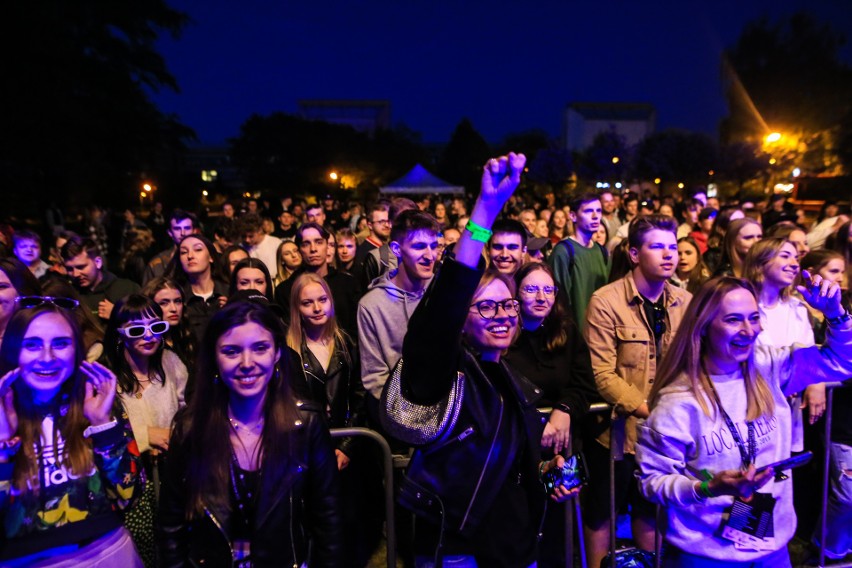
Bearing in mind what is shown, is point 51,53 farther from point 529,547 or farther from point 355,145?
point 355,145

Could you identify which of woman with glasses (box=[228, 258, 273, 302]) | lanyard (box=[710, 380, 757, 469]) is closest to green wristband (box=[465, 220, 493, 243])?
lanyard (box=[710, 380, 757, 469])

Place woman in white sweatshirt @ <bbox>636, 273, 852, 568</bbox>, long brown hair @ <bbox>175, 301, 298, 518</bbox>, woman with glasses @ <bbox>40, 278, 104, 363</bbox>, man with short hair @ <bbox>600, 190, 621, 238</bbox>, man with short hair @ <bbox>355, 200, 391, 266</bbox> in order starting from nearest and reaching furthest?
1. long brown hair @ <bbox>175, 301, 298, 518</bbox>
2. woman in white sweatshirt @ <bbox>636, 273, 852, 568</bbox>
3. woman with glasses @ <bbox>40, 278, 104, 363</bbox>
4. man with short hair @ <bbox>355, 200, 391, 266</bbox>
5. man with short hair @ <bbox>600, 190, 621, 238</bbox>

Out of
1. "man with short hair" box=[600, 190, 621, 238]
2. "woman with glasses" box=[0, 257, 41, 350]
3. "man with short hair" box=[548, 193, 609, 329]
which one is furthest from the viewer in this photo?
"man with short hair" box=[600, 190, 621, 238]

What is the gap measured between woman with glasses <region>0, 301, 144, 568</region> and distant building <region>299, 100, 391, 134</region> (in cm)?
9246

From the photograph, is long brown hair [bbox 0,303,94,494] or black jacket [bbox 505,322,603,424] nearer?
long brown hair [bbox 0,303,94,494]

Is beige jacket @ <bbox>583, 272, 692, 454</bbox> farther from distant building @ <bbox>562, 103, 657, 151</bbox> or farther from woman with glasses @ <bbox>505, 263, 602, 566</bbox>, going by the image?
distant building @ <bbox>562, 103, 657, 151</bbox>

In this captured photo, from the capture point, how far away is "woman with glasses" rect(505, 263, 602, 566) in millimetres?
3354

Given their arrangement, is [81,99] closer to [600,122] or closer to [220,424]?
[220,424]

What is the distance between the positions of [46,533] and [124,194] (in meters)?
25.7

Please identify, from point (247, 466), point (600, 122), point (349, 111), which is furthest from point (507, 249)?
point (349, 111)

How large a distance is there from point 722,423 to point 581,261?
10.8ft

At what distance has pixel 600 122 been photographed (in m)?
90.4

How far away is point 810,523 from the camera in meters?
4.25

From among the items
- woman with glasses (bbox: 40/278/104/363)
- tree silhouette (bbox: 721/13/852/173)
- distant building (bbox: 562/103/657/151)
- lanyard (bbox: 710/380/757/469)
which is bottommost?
lanyard (bbox: 710/380/757/469)
